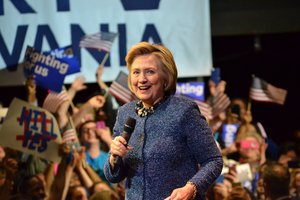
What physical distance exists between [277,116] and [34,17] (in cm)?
400

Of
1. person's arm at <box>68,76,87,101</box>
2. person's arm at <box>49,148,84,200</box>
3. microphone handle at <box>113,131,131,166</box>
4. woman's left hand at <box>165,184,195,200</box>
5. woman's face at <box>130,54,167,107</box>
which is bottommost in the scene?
person's arm at <box>49,148,84,200</box>

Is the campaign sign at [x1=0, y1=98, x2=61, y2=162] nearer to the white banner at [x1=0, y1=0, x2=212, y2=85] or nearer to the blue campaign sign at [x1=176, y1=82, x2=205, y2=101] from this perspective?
the white banner at [x1=0, y1=0, x2=212, y2=85]

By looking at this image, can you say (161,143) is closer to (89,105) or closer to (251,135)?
(89,105)

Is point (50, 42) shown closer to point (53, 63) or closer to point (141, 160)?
point (53, 63)

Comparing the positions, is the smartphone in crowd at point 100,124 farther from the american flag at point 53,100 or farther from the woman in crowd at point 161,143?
the woman in crowd at point 161,143

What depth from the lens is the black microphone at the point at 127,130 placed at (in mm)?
2553

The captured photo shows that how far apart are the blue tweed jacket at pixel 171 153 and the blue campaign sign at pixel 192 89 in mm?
3198

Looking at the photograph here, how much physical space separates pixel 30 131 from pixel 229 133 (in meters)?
1.78

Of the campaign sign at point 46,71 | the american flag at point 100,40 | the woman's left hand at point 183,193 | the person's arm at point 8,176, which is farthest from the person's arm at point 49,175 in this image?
the woman's left hand at point 183,193

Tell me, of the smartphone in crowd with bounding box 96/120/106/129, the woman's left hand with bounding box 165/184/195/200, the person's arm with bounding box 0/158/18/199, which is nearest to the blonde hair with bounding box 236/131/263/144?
the smartphone in crowd with bounding box 96/120/106/129

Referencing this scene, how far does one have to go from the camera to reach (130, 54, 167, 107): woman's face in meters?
2.61

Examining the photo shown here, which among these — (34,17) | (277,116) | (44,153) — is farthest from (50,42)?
(277,116)

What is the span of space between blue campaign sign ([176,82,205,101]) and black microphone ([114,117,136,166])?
10.6 feet

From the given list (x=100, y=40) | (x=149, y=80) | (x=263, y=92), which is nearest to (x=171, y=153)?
(x=149, y=80)
